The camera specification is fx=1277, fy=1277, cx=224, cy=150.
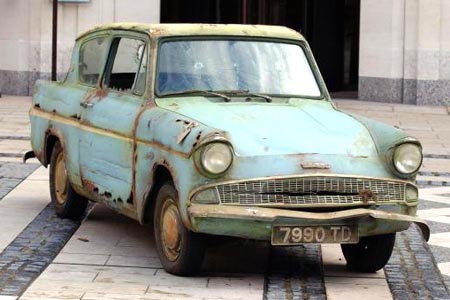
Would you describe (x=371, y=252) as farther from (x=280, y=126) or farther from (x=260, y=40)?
(x=260, y=40)

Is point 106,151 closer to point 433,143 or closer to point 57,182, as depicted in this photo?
point 57,182

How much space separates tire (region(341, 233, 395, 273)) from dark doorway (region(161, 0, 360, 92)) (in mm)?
16787

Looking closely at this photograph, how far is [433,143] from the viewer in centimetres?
1686

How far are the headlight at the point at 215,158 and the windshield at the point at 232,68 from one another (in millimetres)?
1206

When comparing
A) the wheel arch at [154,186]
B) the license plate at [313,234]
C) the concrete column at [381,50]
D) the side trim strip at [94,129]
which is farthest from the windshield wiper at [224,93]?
the concrete column at [381,50]

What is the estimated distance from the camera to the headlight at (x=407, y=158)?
318 inches

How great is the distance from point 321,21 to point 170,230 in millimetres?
17701

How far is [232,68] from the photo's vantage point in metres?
9.05

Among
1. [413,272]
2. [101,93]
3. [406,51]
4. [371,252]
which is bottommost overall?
[413,272]

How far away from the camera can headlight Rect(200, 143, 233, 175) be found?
7746 millimetres

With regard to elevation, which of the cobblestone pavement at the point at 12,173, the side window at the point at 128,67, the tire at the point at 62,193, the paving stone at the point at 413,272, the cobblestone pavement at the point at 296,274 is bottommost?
the paving stone at the point at 413,272

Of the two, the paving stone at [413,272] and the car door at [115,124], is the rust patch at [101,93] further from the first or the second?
the paving stone at [413,272]

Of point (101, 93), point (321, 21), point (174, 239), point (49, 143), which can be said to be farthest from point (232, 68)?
point (321, 21)

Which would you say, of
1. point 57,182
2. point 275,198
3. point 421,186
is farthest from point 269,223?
point 421,186
